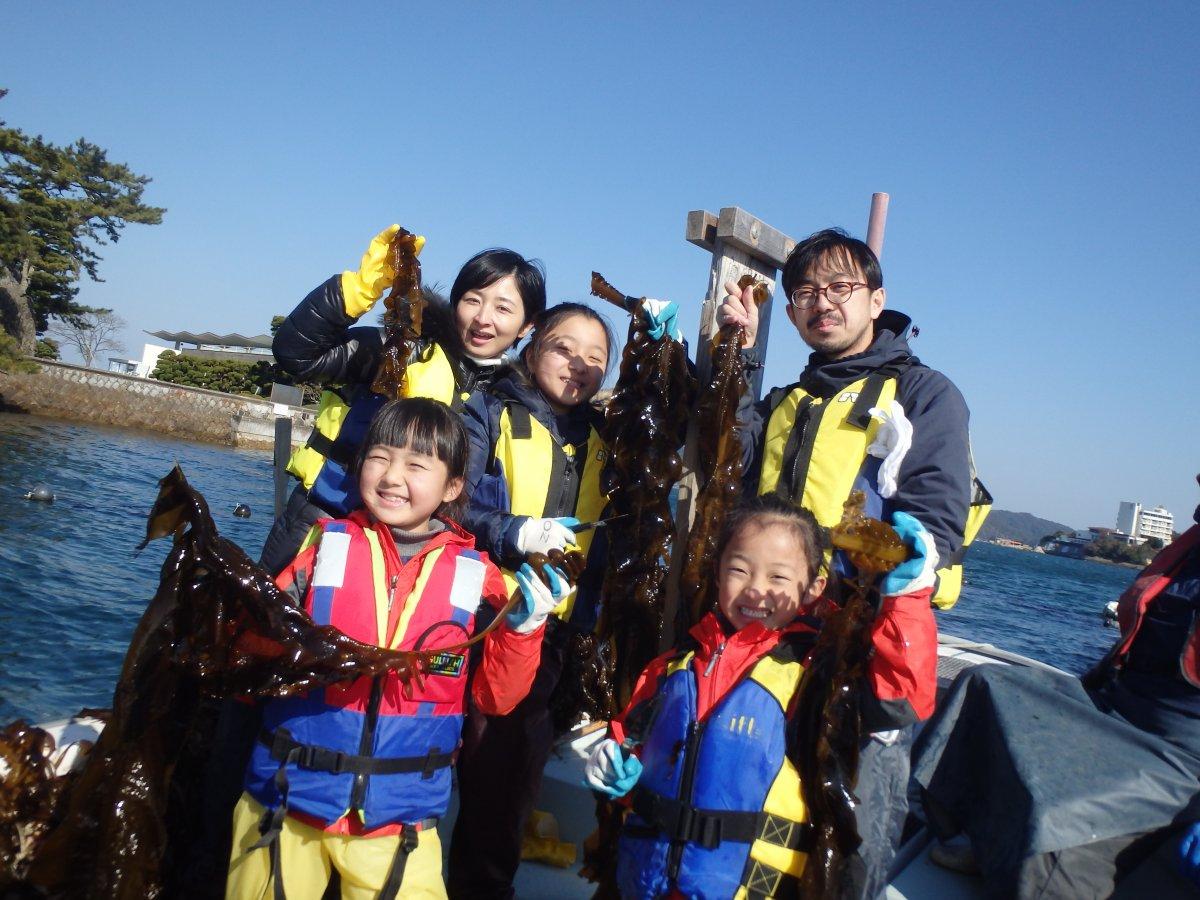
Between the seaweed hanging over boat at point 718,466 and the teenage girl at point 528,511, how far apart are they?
0.41 metres

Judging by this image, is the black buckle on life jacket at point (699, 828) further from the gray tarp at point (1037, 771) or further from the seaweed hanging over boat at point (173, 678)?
the gray tarp at point (1037, 771)

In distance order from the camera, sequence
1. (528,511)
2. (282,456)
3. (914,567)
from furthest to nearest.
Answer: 1. (282,456)
2. (528,511)
3. (914,567)

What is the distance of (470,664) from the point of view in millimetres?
2947

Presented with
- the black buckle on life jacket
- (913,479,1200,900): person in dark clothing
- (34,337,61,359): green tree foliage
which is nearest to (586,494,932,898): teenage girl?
the black buckle on life jacket

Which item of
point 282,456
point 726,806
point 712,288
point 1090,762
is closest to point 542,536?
point 726,806

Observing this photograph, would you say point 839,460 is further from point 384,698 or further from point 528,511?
point 384,698

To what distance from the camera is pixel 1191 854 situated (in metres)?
2.52

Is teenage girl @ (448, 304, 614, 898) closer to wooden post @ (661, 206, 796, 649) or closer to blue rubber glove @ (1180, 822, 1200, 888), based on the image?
wooden post @ (661, 206, 796, 649)

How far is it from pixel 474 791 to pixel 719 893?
1092 mm

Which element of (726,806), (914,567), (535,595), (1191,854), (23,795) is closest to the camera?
(914,567)

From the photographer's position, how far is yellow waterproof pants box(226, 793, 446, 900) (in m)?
2.35

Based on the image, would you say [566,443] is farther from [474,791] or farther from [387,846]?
[387,846]

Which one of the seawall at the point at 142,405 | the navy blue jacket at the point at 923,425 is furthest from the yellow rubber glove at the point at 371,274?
the seawall at the point at 142,405

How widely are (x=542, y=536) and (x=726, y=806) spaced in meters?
0.99
